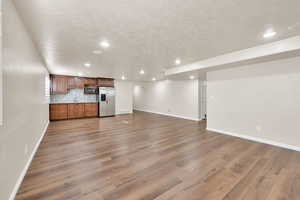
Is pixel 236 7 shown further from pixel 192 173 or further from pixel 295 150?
pixel 295 150

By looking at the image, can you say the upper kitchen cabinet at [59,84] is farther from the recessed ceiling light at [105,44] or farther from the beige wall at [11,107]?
the beige wall at [11,107]

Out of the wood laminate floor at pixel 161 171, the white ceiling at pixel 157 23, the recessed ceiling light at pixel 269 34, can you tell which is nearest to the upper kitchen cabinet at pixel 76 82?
the wood laminate floor at pixel 161 171

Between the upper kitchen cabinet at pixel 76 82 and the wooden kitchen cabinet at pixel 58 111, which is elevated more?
the upper kitchen cabinet at pixel 76 82

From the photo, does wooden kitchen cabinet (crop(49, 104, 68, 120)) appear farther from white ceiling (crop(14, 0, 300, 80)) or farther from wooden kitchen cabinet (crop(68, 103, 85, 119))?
white ceiling (crop(14, 0, 300, 80))

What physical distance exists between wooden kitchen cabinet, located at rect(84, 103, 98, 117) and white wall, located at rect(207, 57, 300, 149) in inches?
249

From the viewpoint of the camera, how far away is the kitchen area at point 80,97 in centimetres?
669

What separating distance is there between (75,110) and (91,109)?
823mm

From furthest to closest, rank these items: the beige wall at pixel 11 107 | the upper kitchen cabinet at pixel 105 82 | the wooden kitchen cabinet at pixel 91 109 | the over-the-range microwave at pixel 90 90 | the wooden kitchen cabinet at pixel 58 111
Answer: the upper kitchen cabinet at pixel 105 82 → the over-the-range microwave at pixel 90 90 → the wooden kitchen cabinet at pixel 91 109 → the wooden kitchen cabinet at pixel 58 111 → the beige wall at pixel 11 107

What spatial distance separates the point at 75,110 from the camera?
716cm

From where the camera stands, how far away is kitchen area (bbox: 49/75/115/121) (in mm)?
6688

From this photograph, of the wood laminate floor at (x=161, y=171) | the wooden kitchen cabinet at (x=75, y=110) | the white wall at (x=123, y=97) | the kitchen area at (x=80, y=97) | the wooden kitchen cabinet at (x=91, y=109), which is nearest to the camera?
the wood laminate floor at (x=161, y=171)

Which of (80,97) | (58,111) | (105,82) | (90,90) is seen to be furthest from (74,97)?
(105,82)

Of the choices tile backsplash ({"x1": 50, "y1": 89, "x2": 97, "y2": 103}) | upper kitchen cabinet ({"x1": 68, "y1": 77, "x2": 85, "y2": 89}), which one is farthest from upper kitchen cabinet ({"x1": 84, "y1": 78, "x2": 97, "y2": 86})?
tile backsplash ({"x1": 50, "y1": 89, "x2": 97, "y2": 103})

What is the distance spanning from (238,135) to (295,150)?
1.25m
